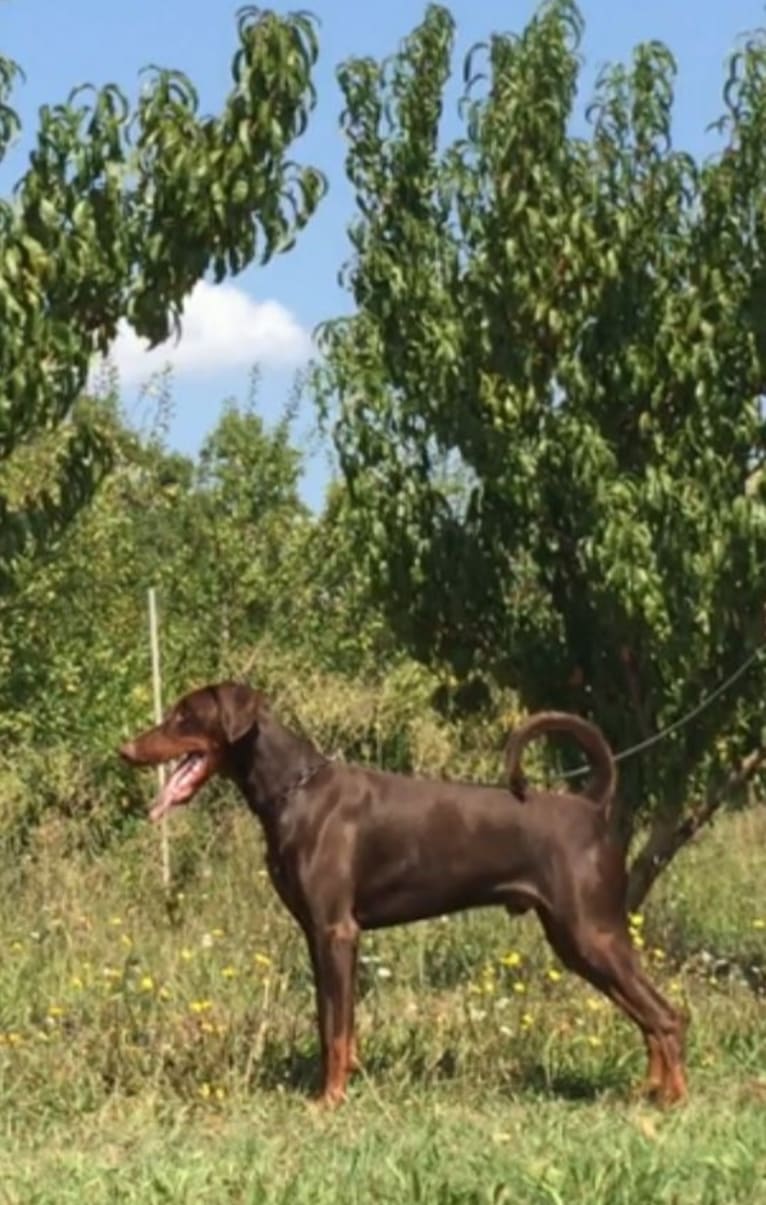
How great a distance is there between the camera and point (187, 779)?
8.02 metres

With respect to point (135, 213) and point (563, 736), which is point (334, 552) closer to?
point (563, 736)

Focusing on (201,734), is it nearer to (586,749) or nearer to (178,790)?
(178,790)

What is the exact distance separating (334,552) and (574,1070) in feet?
24.0

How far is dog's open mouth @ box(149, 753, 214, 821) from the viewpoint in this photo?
316 inches

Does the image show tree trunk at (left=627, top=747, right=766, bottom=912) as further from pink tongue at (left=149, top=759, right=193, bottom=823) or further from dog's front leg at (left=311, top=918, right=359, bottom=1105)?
pink tongue at (left=149, top=759, right=193, bottom=823)

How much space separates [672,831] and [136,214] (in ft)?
15.4

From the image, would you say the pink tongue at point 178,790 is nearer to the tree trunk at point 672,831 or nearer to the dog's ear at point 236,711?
the dog's ear at point 236,711

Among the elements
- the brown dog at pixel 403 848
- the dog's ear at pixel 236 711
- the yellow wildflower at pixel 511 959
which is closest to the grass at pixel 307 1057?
the yellow wildflower at pixel 511 959

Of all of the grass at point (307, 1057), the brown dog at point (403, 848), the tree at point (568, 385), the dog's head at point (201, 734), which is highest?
the tree at point (568, 385)

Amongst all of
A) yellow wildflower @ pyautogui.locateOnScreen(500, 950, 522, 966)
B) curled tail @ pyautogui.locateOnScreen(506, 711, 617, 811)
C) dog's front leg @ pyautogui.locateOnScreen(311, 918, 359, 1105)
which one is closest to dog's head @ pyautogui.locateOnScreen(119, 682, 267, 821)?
dog's front leg @ pyautogui.locateOnScreen(311, 918, 359, 1105)

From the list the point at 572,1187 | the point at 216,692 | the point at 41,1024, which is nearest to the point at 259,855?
the point at 41,1024

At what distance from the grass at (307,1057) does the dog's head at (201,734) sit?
1138 mm

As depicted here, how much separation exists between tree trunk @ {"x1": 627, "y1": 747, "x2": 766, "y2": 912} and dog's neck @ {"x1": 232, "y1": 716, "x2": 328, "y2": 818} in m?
3.26

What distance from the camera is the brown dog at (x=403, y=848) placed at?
26.1 feet
